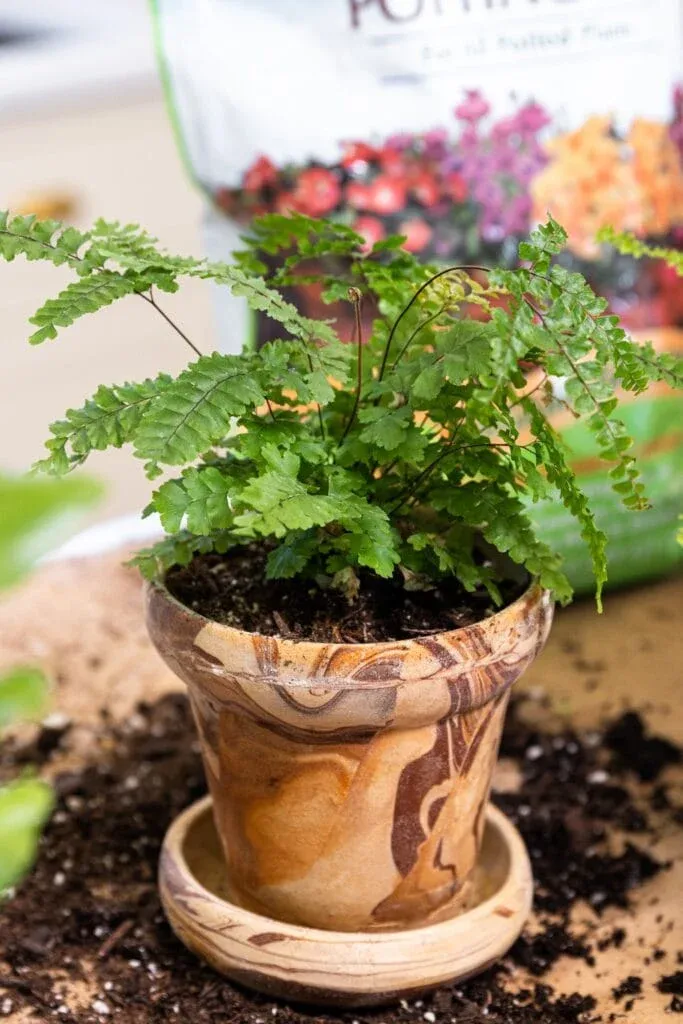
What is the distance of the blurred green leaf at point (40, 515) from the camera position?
44 cm

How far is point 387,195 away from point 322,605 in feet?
2.26

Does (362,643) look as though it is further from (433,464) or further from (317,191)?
(317,191)

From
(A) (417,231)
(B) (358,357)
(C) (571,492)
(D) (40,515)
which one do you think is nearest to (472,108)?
(A) (417,231)

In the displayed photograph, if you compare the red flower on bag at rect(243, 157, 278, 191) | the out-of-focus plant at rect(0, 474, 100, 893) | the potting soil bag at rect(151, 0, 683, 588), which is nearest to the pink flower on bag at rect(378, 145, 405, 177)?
the potting soil bag at rect(151, 0, 683, 588)

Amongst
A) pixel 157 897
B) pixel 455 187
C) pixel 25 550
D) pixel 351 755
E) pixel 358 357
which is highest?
pixel 25 550

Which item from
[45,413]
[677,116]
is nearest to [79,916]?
[677,116]

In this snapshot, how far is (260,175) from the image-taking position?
4.60ft

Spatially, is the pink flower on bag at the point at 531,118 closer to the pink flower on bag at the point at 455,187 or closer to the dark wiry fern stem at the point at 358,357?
the pink flower on bag at the point at 455,187

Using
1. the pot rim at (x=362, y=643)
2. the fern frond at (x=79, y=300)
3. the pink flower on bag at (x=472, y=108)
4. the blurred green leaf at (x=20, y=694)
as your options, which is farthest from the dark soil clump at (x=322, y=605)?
the pink flower on bag at (x=472, y=108)

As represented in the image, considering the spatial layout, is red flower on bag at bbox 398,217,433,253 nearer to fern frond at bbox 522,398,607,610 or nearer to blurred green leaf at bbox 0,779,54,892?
fern frond at bbox 522,398,607,610

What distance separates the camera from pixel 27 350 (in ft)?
8.55

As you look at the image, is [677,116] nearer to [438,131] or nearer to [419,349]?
[438,131]

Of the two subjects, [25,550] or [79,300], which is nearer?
[25,550]

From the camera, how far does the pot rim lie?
799 millimetres
